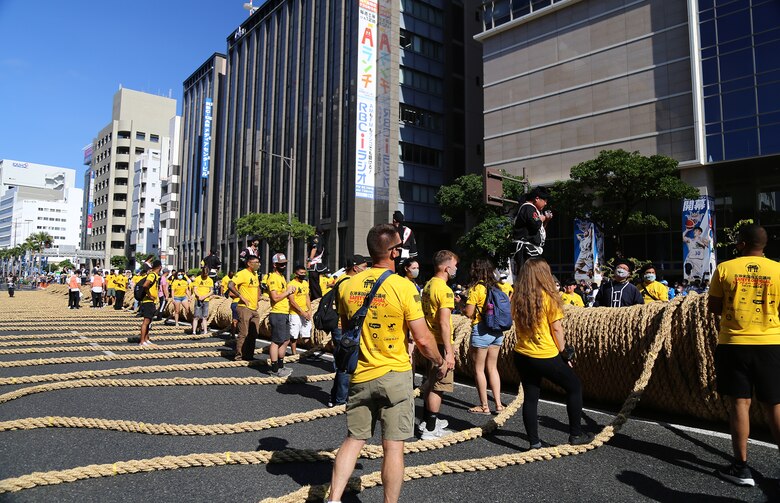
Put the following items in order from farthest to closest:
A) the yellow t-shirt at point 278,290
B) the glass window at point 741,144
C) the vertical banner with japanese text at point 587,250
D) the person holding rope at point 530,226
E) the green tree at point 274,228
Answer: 1. the green tree at point 274,228
2. the vertical banner with japanese text at point 587,250
3. the glass window at point 741,144
4. the yellow t-shirt at point 278,290
5. the person holding rope at point 530,226

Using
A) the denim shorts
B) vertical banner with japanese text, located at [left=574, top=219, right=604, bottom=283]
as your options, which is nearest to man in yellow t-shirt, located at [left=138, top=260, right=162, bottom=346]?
the denim shorts

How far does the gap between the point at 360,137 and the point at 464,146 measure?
13.6m

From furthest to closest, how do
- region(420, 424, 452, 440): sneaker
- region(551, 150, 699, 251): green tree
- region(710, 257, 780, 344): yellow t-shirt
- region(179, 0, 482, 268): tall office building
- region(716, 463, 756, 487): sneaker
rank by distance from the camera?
Result: 1. region(179, 0, 482, 268): tall office building
2. region(551, 150, 699, 251): green tree
3. region(420, 424, 452, 440): sneaker
4. region(710, 257, 780, 344): yellow t-shirt
5. region(716, 463, 756, 487): sneaker

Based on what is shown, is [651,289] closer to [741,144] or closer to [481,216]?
[741,144]

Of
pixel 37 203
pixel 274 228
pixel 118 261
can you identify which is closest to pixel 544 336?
pixel 274 228

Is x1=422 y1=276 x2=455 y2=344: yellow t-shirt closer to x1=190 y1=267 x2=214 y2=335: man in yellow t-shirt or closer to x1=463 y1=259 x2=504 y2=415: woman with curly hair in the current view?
x1=463 y1=259 x2=504 y2=415: woman with curly hair

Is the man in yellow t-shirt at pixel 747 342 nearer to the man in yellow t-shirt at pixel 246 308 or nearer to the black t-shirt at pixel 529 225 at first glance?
the black t-shirt at pixel 529 225

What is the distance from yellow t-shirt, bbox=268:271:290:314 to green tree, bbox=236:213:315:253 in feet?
113

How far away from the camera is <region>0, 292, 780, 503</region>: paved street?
12.2ft

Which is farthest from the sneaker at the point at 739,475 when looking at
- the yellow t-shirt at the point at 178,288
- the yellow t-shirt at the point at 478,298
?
the yellow t-shirt at the point at 178,288

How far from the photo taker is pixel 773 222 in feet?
104

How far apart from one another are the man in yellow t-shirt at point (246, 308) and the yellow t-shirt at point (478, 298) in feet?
16.0

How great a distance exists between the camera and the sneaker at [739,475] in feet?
12.6

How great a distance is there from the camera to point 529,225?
5.93 m
